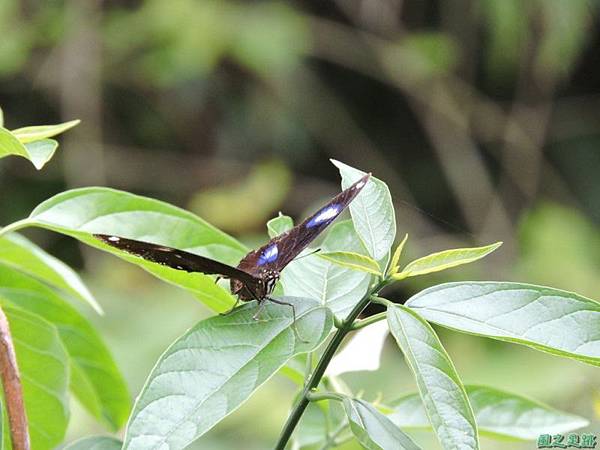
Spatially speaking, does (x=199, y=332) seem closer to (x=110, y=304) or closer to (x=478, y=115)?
(x=110, y=304)

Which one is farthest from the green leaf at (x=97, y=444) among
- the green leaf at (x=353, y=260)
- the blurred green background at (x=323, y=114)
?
the blurred green background at (x=323, y=114)

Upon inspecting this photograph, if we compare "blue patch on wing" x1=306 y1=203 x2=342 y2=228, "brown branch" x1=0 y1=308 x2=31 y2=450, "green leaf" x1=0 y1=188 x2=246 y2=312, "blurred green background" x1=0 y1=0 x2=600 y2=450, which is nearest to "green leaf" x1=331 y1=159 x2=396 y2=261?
"blue patch on wing" x1=306 y1=203 x2=342 y2=228

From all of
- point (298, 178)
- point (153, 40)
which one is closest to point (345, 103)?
point (298, 178)

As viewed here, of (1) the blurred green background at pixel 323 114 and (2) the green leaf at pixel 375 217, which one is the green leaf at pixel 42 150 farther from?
(1) the blurred green background at pixel 323 114

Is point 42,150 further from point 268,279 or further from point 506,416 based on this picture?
point 506,416

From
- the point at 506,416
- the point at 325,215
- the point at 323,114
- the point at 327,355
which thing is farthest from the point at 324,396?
the point at 323,114

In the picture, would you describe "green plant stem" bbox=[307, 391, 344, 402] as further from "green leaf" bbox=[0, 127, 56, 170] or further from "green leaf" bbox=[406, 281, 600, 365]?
"green leaf" bbox=[0, 127, 56, 170]
